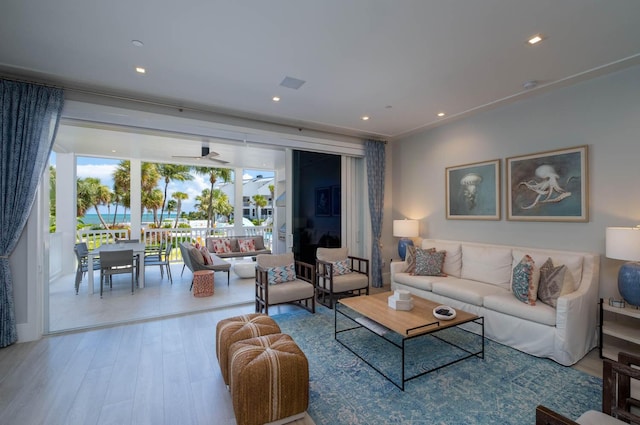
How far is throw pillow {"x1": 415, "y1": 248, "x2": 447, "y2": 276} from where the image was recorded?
4.22 meters

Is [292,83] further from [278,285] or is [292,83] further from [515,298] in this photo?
[515,298]

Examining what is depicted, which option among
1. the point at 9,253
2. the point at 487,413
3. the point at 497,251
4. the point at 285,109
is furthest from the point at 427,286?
the point at 9,253

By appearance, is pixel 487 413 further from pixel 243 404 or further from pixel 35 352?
pixel 35 352

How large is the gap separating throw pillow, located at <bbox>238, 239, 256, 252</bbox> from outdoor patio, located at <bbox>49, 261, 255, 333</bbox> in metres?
1.32

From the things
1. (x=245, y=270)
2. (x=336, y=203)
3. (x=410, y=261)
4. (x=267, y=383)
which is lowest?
(x=245, y=270)

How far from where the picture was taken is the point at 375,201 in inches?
214

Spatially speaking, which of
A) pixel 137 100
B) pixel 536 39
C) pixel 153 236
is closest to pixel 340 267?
pixel 536 39

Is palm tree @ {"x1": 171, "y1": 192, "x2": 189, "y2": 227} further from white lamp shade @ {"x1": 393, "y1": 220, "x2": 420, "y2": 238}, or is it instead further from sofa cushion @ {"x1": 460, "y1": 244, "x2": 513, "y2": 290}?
sofa cushion @ {"x1": 460, "y1": 244, "x2": 513, "y2": 290}

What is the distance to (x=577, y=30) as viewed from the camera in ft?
7.49

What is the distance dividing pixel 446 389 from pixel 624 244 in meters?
2.09

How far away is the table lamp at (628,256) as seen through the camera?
8.23ft

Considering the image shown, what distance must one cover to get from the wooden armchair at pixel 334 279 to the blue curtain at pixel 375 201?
747 millimetres

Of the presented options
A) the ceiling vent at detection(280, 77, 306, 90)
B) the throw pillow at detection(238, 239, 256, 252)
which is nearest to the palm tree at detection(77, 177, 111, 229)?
the throw pillow at detection(238, 239, 256, 252)

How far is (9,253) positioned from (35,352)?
1.09 metres
